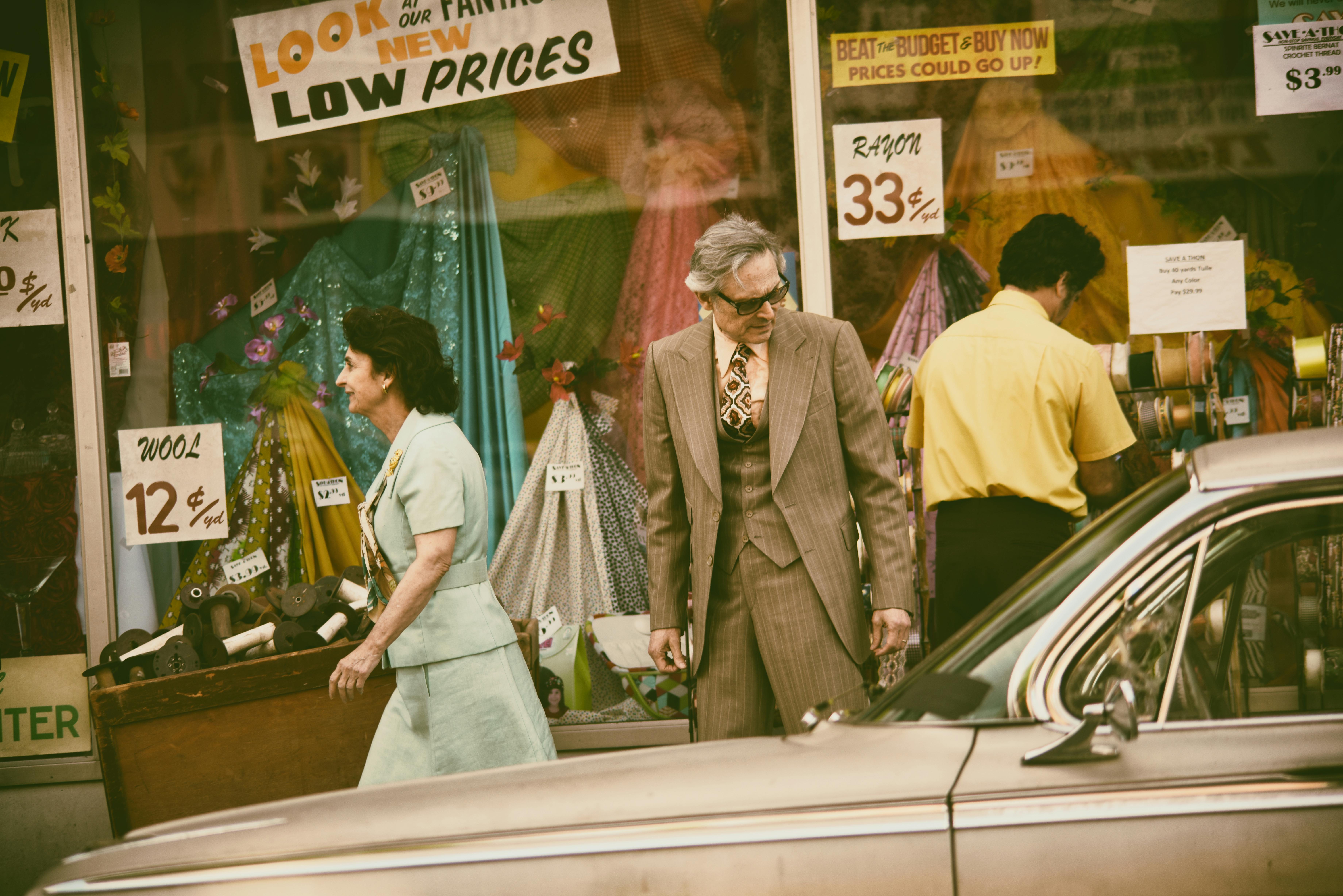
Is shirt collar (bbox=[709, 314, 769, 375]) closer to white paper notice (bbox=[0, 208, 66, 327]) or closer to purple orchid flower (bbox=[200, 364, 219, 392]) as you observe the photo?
purple orchid flower (bbox=[200, 364, 219, 392])

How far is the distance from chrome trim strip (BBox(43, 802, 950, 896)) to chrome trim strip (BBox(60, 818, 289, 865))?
0.10m

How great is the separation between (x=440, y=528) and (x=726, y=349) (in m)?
1.01

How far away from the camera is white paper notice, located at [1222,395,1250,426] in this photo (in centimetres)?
506

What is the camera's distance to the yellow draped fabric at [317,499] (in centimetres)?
541

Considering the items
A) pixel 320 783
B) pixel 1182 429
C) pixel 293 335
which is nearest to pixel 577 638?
pixel 320 783

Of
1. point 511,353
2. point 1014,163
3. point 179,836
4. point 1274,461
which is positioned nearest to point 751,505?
point 1274,461

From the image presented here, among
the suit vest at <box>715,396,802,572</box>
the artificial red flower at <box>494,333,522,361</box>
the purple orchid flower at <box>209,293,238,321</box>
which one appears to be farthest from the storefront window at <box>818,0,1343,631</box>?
the purple orchid flower at <box>209,293,238,321</box>

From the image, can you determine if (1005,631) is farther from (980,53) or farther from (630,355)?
(980,53)

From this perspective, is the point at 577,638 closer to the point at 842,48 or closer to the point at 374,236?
the point at 374,236

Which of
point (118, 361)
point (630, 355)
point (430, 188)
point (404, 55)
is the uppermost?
point (404, 55)

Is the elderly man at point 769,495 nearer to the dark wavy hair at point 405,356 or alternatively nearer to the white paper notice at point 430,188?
the dark wavy hair at point 405,356

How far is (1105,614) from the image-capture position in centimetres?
190

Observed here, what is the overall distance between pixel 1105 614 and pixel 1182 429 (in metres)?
3.10

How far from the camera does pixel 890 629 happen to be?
326 centimetres
